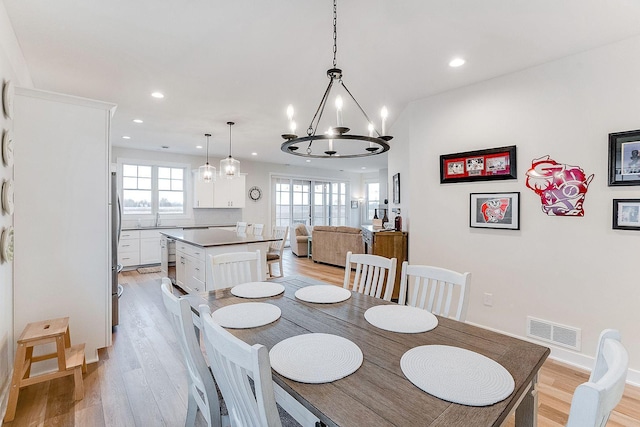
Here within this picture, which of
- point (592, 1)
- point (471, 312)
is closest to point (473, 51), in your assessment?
point (592, 1)

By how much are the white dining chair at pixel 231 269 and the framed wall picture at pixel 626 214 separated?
9.12 feet

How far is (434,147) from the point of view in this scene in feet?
11.0

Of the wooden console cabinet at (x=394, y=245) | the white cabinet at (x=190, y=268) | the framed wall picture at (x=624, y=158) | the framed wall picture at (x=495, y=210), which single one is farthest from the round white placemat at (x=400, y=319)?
the white cabinet at (x=190, y=268)

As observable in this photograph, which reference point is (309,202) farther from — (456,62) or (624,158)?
(624,158)

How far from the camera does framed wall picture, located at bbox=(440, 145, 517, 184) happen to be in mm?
2828

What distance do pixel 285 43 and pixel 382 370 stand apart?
89.4 inches

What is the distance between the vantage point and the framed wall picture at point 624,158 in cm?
221

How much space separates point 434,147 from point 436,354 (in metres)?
2.65

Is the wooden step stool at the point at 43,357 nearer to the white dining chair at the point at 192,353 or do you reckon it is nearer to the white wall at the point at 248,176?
the white dining chair at the point at 192,353

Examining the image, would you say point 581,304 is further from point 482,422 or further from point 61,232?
point 61,232

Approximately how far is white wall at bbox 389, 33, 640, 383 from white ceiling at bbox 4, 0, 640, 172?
210mm

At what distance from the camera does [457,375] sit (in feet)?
3.49

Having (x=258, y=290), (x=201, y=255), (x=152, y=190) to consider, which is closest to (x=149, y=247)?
(x=152, y=190)

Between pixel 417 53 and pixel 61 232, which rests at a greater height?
pixel 417 53
